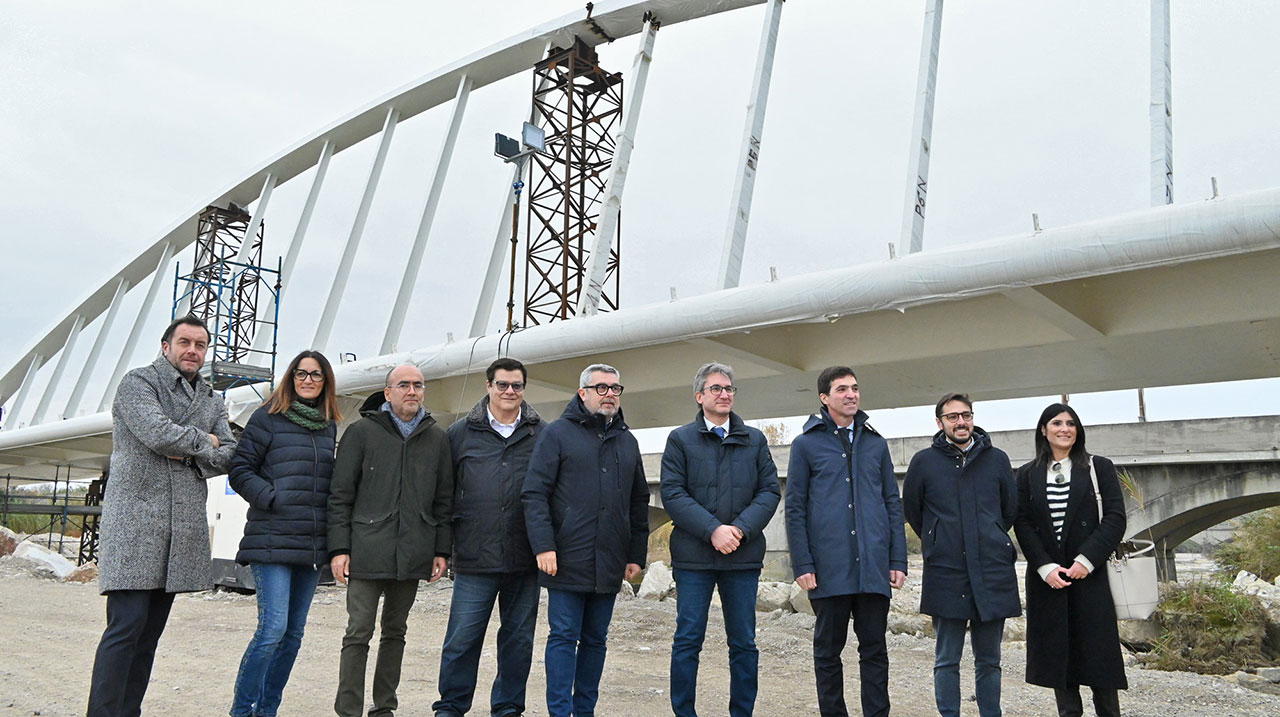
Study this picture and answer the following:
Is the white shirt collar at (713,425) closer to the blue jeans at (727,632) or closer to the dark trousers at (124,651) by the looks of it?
the blue jeans at (727,632)

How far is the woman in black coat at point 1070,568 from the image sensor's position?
4008 millimetres

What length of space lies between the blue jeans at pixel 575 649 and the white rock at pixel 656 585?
7123 millimetres

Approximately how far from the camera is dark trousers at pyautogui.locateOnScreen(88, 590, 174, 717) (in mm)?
3416

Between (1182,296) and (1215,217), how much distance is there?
1.35 metres

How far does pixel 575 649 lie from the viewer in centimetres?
401

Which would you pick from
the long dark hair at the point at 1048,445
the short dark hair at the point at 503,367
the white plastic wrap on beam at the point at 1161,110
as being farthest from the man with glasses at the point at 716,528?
the white plastic wrap on beam at the point at 1161,110

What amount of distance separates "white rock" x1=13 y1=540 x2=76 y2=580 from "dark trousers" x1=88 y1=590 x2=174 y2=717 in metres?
12.5

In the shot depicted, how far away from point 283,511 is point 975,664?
3025 mm

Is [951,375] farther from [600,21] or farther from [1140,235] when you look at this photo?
[600,21]

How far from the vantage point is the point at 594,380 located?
4168 mm

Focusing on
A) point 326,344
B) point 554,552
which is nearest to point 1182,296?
point 554,552

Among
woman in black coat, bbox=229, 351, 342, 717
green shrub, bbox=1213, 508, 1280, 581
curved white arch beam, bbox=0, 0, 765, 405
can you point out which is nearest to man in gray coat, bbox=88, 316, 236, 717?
woman in black coat, bbox=229, 351, 342, 717

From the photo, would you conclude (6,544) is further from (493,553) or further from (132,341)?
Result: (493,553)

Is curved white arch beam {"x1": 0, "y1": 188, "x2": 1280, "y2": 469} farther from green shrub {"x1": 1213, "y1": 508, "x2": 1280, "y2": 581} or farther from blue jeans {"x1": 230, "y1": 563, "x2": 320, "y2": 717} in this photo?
green shrub {"x1": 1213, "y1": 508, "x2": 1280, "y2": 581}
